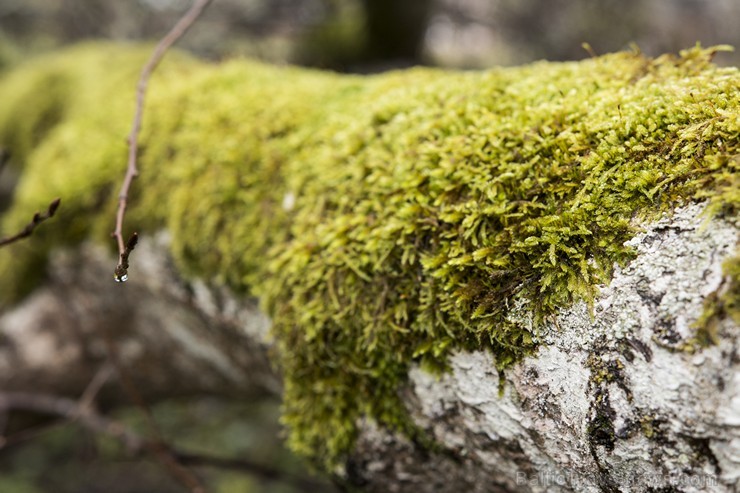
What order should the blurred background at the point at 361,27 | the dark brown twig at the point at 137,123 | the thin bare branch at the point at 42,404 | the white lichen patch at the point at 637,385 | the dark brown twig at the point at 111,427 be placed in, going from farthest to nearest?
the blurred background at the point at 361,27
the thin bare branch at the point at 42,404
the dark brown twig at the point at 111,427
the dark brown twig at the point at 137,123
the white lichen patch at the point at 637,385

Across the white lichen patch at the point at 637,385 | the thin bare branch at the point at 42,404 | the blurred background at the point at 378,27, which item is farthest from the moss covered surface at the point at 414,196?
the blurred background at the point at 378,27

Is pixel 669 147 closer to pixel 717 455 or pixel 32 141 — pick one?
pixel 717 455

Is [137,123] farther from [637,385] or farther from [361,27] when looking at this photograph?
[361,27]

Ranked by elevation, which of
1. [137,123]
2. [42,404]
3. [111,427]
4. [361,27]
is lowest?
[42,404]

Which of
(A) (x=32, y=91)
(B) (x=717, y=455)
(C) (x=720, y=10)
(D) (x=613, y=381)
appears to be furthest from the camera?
(C) (x=720, y=10)

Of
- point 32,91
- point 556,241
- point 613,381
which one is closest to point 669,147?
point 556,241

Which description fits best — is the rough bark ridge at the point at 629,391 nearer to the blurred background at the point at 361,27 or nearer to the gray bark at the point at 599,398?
the gray bark at the point at 599,398

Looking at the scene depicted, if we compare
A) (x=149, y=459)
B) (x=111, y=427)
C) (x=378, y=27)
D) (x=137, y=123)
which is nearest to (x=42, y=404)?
(x=111, y=427)

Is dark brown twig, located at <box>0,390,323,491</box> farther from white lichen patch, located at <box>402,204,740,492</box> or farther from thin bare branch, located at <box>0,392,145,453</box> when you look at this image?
white lichen patch, located at <box>402,204,740,492</box>

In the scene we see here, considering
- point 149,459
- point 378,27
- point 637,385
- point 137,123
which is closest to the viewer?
point 637,385
